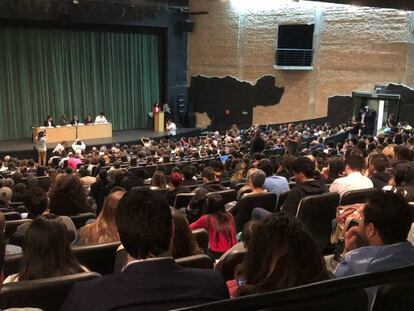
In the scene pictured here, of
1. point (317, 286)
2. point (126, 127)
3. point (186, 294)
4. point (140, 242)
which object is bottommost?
point (126, 127)

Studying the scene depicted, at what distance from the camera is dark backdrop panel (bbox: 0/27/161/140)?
18500 millimetres

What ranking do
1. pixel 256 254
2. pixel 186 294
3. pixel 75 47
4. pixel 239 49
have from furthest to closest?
pixel 239 49 → pixel 75 47 → pixel 256 254 → pixel 186 294

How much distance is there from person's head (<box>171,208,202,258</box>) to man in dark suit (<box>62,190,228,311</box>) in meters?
1.18

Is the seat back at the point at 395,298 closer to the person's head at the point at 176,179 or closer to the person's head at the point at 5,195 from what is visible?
the person's head at the point at 176,179

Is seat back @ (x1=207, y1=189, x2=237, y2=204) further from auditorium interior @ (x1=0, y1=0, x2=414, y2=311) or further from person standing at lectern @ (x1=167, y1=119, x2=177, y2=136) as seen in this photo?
person standing at lectern @ (x1=167, y1=119, x2=177, y2=136)

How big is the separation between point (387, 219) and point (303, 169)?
2520mm

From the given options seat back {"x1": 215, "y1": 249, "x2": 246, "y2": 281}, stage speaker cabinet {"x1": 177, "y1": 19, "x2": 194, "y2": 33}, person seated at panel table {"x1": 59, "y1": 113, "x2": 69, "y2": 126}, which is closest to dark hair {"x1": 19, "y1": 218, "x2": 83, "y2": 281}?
seat back {"x1": 215, "y1": 249, "x2": 246, "y2": 281}

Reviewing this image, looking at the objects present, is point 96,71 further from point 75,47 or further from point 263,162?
point 263,162

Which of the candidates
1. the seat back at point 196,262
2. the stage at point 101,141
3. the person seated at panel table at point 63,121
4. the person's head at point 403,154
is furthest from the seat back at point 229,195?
the person seated at panel table at point 63,121

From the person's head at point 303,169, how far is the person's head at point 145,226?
3262 millimetres

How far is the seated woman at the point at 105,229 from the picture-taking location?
3674 millimetres

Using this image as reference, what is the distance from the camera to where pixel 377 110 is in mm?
18094

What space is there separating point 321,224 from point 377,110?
568 inches

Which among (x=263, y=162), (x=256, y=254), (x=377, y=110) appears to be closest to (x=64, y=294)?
(x=256, y=254)
